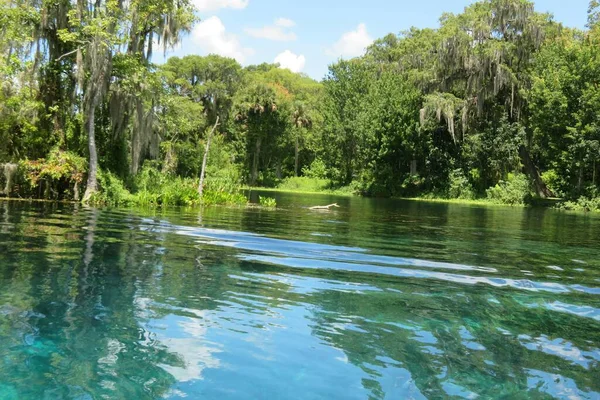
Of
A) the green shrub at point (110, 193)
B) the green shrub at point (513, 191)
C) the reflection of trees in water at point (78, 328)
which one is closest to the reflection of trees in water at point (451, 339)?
the reflection of trees in water at point (78, 328)

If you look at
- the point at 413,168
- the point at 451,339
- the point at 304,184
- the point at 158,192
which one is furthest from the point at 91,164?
the point at 304,184

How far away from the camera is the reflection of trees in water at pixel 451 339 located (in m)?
4.18

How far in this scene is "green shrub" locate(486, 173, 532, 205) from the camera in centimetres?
4153

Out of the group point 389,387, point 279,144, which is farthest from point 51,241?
point 279,144

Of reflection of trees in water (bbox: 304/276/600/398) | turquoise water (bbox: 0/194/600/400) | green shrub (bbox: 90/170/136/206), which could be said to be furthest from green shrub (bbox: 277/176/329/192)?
reflection of trees in water (bbox: 304/276/600/398)

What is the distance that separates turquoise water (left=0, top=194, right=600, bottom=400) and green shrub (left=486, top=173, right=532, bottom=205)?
32767 mm

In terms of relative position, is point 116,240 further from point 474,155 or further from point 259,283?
point 474,155

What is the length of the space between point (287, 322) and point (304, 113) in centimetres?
5958

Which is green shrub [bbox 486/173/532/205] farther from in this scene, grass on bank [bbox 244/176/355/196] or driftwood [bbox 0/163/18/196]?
driftwood [bbox 0/163/18/196]

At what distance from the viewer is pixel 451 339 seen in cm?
520

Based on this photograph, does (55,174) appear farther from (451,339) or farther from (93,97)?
(451,339)

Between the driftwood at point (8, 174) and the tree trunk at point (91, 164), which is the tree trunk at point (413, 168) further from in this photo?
the driftwood at point (8, 174)

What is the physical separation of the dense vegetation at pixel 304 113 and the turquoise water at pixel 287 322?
1252 cm

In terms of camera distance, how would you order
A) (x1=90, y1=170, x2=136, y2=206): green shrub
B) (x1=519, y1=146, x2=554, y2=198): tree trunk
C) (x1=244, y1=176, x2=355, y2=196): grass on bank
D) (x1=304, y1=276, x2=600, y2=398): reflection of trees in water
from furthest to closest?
1. (x1=244, y1=176, x2=355, y2=196): grass on bank
2. (x1=519, y1=146, x2=554, y2=198): tree trunk
3. (x1=90, y1=170, x2=136, y2=206): green shrub
4. (x1=304, y1=276, x2=600, y2=398): reflection of trees in water
